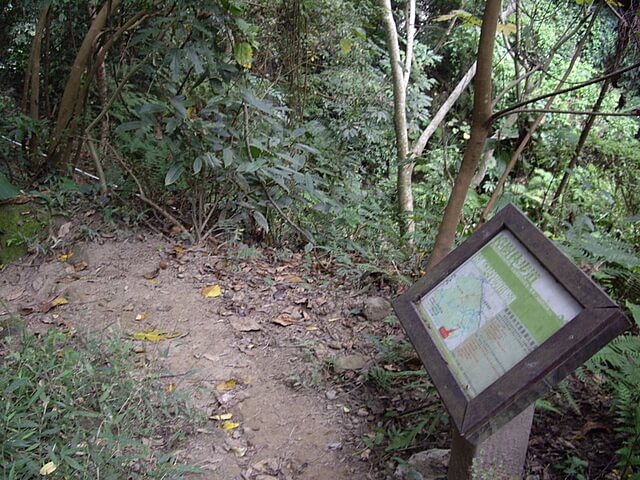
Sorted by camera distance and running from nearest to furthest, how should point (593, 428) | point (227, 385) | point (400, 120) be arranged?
point (593, 428) → point (227, 385) → point (400, 120)

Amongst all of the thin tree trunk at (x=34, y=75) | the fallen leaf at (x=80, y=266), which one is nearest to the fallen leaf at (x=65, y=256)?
the fallen leaf at (x=80, y=266)

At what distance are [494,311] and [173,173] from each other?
2721 millimetres

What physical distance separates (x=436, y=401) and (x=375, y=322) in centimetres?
98

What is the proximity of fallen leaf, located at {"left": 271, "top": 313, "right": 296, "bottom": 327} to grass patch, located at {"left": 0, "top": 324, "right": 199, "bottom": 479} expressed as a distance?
0.91m

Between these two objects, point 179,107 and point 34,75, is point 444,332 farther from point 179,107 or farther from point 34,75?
point 34,75

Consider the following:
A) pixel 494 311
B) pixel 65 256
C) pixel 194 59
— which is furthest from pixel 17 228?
pixel 494 311

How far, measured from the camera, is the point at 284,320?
3344 millimetres

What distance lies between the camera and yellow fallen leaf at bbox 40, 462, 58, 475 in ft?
5.86

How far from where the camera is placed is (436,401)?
7.79 ft

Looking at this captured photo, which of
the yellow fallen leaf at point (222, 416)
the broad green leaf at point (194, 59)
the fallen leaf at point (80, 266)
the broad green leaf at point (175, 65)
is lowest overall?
the fallen leaf at point (80, 266)

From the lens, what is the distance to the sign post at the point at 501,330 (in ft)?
4.61

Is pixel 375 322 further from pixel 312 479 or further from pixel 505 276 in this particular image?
pixel 505 276

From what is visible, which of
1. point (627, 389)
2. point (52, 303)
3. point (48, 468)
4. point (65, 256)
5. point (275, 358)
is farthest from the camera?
point (65, 256)

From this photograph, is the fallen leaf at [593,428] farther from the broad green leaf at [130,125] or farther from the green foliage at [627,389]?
the broad green leaf at [130,125]
